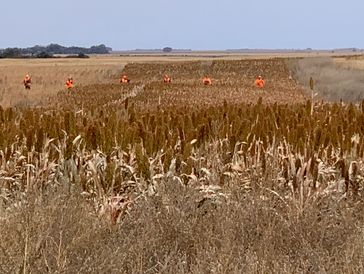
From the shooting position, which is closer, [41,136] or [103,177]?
[103,177]

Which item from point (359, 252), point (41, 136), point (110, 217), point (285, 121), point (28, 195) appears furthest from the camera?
point (285, 121)

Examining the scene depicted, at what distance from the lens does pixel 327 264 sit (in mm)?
3521

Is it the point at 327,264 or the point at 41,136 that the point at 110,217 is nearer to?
the point at 327,264

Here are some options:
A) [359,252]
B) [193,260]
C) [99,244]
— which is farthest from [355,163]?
[99,244]

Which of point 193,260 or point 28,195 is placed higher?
point 28,195

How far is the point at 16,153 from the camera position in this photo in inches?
219

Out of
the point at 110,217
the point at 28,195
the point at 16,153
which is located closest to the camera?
the point at 28,195

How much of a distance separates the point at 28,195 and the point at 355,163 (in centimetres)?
281

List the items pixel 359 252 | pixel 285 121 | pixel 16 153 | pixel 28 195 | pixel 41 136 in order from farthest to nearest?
pixel 285 121 → pixel 41 136 → pixel 16 153 → pixel 28 195 → pixel 359 252

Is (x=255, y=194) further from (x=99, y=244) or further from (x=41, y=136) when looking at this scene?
(x=41, y=136)

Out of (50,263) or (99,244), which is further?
(99,244)

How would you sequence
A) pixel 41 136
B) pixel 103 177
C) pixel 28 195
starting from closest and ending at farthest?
1. pixel 28 195
2. pixel 103 177
3. pixel 41 136

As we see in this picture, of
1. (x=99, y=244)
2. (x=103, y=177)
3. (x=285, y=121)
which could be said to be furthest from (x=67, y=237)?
(x=285, y=121)

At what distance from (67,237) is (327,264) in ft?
5.12
